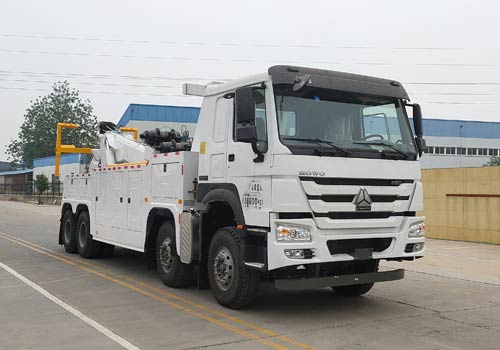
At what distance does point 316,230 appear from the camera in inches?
246

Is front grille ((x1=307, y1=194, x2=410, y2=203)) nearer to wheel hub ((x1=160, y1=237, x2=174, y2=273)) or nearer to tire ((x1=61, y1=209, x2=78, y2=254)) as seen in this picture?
wheel hub ((x1=160, y1=237, x2=174, y2=273))

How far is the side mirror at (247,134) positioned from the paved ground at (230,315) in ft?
7.13

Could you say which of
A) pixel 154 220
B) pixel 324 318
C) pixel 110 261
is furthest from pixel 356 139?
pixel 110 261

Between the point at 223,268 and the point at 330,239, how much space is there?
1559 mm

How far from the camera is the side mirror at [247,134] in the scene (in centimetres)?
627

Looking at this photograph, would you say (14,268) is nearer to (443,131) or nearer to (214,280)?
(214,280)

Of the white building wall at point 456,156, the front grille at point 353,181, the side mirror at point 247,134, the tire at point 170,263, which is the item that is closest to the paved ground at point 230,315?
the tire at point 170,263

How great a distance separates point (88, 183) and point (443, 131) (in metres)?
65.7

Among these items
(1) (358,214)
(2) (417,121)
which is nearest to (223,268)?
(1) (358,214)

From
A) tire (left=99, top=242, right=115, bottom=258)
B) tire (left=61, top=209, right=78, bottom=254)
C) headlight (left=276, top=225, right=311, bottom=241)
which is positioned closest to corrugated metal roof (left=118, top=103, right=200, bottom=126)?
tire (left=61, top=209, right=78, bottom=254)

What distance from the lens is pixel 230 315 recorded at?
6703 mm

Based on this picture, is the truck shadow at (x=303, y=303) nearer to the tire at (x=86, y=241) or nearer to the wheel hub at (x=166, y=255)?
the wheel hub at (x=166, y=255)

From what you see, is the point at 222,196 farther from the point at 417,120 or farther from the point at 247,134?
the point at 417,120

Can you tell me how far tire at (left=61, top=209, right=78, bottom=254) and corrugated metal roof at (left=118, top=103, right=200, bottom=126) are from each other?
36509mm
